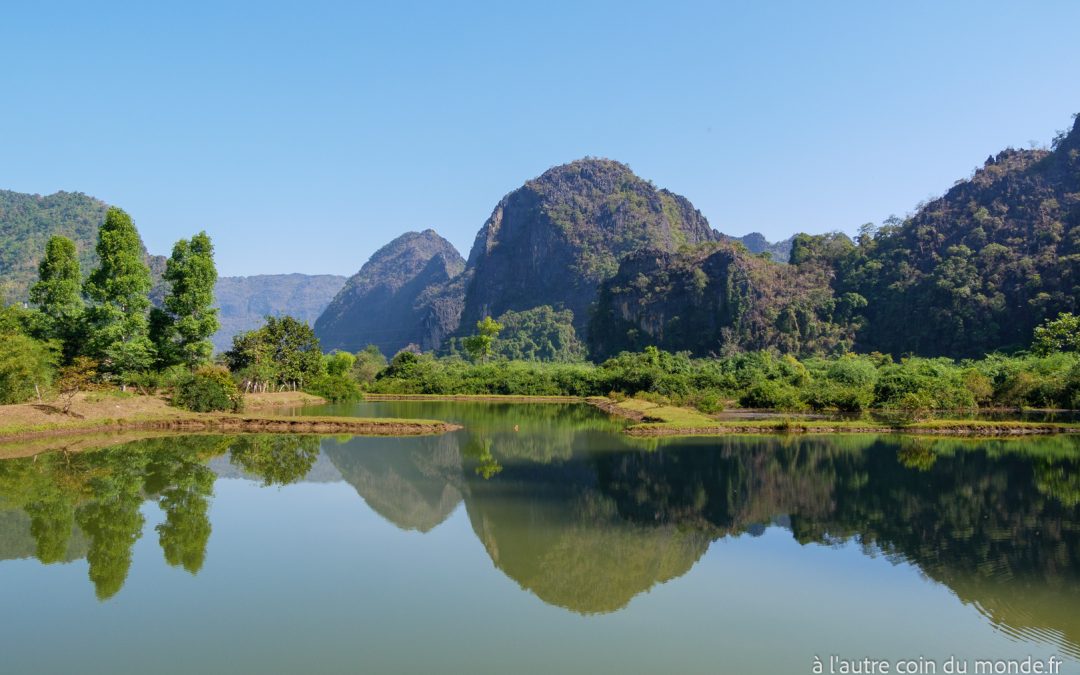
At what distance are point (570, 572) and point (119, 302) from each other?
98.7ft

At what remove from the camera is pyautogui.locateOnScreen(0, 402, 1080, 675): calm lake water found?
774cm

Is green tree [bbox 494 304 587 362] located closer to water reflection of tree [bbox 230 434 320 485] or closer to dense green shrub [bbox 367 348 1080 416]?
dense green shrub [bbox 367 348 1080 416]

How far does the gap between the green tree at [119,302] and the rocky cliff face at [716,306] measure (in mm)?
68812

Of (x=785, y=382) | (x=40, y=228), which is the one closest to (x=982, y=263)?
(x=785, y=382)

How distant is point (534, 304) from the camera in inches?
6176

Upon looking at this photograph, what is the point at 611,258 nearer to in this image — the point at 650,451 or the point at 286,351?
the point at 286,351

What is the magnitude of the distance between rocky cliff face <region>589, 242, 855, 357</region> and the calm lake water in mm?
68934

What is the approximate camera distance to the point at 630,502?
15344 millimetres

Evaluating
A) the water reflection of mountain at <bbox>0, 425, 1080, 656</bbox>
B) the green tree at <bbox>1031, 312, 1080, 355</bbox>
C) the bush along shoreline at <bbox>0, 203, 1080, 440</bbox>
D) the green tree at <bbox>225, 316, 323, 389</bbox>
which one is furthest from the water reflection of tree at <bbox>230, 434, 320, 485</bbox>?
the green tree at <bbox>1031, 312, 1080, 355</bbox>

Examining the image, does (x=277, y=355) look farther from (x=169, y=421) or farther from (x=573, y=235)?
(x=573, y=235)

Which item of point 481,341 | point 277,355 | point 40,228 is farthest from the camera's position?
point 40,228

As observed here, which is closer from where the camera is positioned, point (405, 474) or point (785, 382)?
point (405, 474)

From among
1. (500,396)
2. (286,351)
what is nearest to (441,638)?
(286,351)

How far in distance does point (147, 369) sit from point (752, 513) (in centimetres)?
2965
